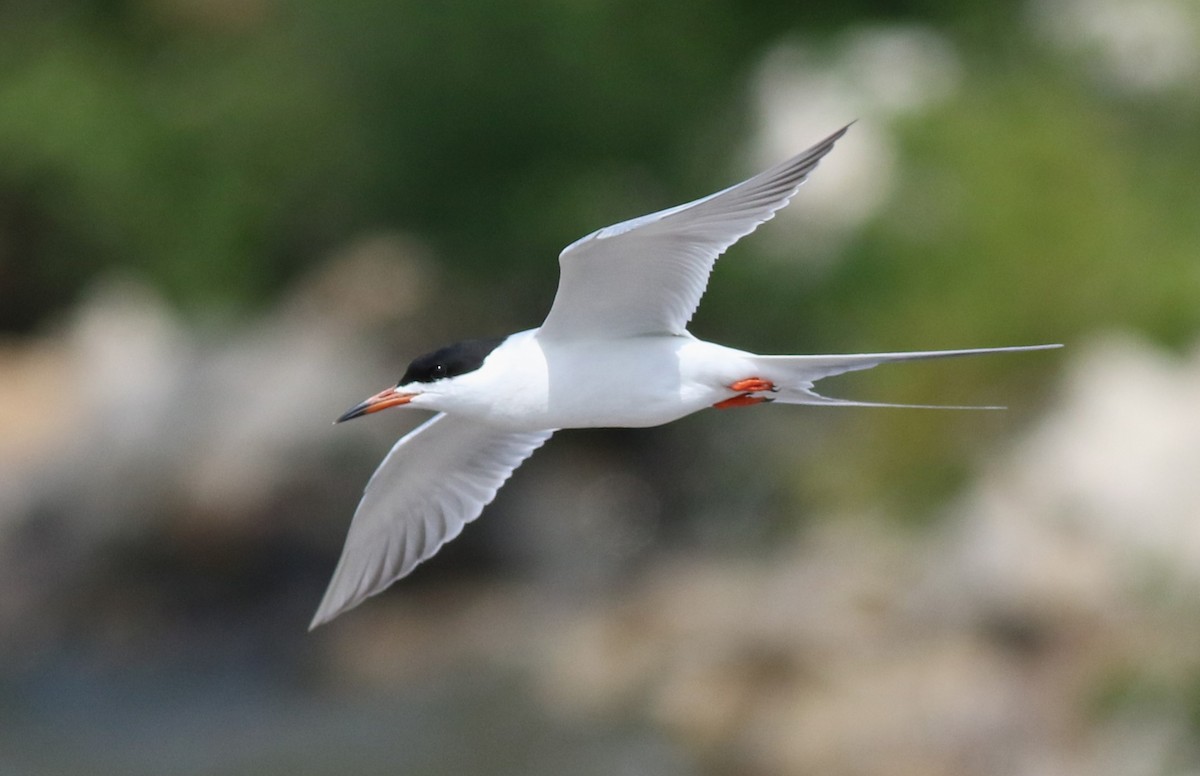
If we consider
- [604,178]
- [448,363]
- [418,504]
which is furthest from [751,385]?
[604,178]

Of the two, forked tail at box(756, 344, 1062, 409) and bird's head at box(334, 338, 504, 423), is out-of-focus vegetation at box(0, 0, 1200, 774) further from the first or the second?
bird's head at box(334, 338, 504, 423)

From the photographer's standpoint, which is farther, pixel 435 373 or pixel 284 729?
pixel 284 729

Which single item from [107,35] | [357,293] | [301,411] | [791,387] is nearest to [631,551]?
[301,411]

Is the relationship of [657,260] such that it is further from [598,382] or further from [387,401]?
[387,401]

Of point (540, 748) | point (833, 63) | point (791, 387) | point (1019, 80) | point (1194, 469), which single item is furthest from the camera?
point (833, 63)

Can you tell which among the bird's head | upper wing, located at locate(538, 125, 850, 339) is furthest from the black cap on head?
upper wing, located at locate(538, 125, 850, 339)

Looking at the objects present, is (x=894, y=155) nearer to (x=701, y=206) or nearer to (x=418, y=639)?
(x=418, y=639)
